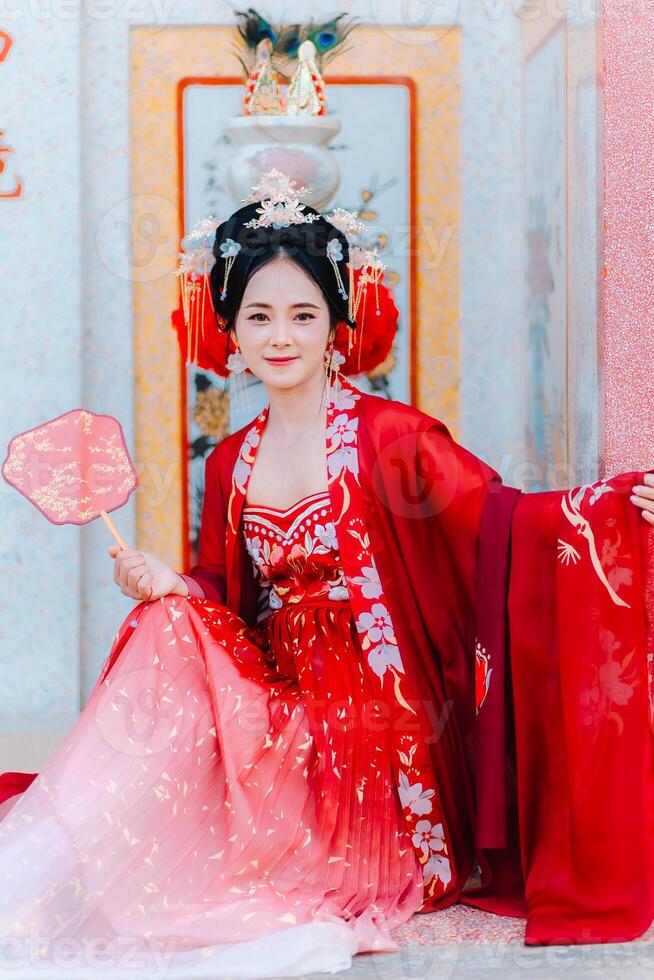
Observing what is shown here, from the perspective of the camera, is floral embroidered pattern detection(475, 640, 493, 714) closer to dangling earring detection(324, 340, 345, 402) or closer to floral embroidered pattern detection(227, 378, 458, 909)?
floral embroidered pattern detection(227, 378, 458, 909)

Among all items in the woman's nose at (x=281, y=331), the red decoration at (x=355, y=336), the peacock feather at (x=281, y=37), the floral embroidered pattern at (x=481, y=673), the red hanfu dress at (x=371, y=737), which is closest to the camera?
the red hanfu dress at (x=371, y=737)

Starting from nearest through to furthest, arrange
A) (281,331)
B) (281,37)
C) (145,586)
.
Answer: (145,586)
(281,331)
(281,37)

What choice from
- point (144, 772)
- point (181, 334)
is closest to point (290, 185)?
point (181, 334)

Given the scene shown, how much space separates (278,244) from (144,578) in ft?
2.00

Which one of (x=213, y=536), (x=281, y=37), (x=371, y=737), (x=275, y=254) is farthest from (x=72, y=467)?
(x=281, y=37)

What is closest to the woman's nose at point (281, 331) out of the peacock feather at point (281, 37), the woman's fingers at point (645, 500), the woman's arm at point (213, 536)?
the woman's arm at point (213, 536)

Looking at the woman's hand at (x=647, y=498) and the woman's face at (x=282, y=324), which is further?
the woman's face at (x=282, y=324)

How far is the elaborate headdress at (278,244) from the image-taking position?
7.00 ft

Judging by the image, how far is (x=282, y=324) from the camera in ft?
6.95

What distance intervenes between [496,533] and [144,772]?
0.66 meters

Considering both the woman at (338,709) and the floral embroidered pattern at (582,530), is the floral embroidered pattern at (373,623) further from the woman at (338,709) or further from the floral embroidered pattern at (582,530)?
the floral embroidered pattern at (582,530)

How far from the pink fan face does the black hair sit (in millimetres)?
313

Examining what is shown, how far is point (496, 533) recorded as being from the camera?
2.01 m

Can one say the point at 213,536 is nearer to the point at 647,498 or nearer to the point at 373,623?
the point at 373,623
